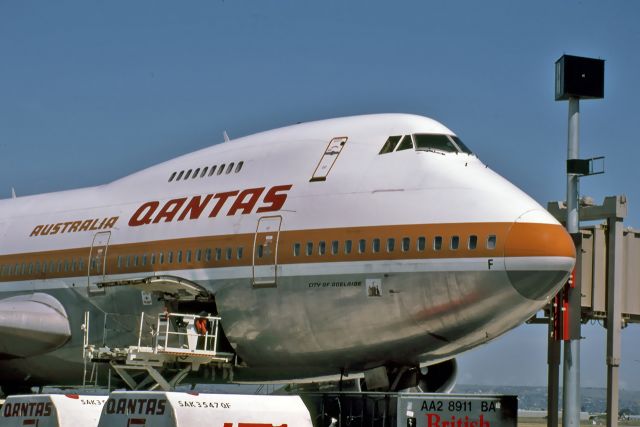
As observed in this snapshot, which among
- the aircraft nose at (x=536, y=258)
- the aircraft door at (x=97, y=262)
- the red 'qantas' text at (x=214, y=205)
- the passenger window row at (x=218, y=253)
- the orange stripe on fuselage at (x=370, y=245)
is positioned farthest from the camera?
the aircraft door at (x=97, y=262)

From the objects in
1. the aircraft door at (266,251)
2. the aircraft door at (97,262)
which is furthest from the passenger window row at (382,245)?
the aircraft door at (97,262)

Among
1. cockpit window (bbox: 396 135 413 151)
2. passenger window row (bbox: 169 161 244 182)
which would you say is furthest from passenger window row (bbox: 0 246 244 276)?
cockpit window (bbox: 396 135 413 151)

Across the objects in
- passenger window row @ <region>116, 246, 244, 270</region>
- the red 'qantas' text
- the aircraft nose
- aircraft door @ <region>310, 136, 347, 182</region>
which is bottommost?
the aircraft nose

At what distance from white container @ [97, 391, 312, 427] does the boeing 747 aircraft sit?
4.70 metres

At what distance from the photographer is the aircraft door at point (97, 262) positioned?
27.1 metres

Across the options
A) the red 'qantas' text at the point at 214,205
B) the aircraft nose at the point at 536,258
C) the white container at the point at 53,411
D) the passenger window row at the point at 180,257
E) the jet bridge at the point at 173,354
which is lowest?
the white container at the point at 53,411

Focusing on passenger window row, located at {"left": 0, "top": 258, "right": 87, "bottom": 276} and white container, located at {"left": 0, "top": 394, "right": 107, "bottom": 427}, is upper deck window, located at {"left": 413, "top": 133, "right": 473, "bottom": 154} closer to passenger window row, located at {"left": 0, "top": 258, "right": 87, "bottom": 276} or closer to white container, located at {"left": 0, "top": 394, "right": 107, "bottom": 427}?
white container, located at {"left": 0, "top": 394, "right": 107, "bottom": 427}

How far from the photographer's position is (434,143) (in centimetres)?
2298

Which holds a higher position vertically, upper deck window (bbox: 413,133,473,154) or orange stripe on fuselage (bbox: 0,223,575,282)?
upper deck window (bbox: 413,133,473,154)

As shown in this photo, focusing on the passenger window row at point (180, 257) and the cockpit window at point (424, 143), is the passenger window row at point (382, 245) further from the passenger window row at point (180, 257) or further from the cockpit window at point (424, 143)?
the cockpit window at point (424, 143)

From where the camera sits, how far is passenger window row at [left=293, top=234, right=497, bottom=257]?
20.8 metres

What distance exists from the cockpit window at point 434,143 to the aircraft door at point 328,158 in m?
1.65

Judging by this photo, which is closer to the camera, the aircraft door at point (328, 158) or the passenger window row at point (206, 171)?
the aircraft door at point (328, 158)

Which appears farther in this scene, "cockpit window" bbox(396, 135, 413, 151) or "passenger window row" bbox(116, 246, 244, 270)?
"passenger window row" bbox(116, 246, 244, 270)
